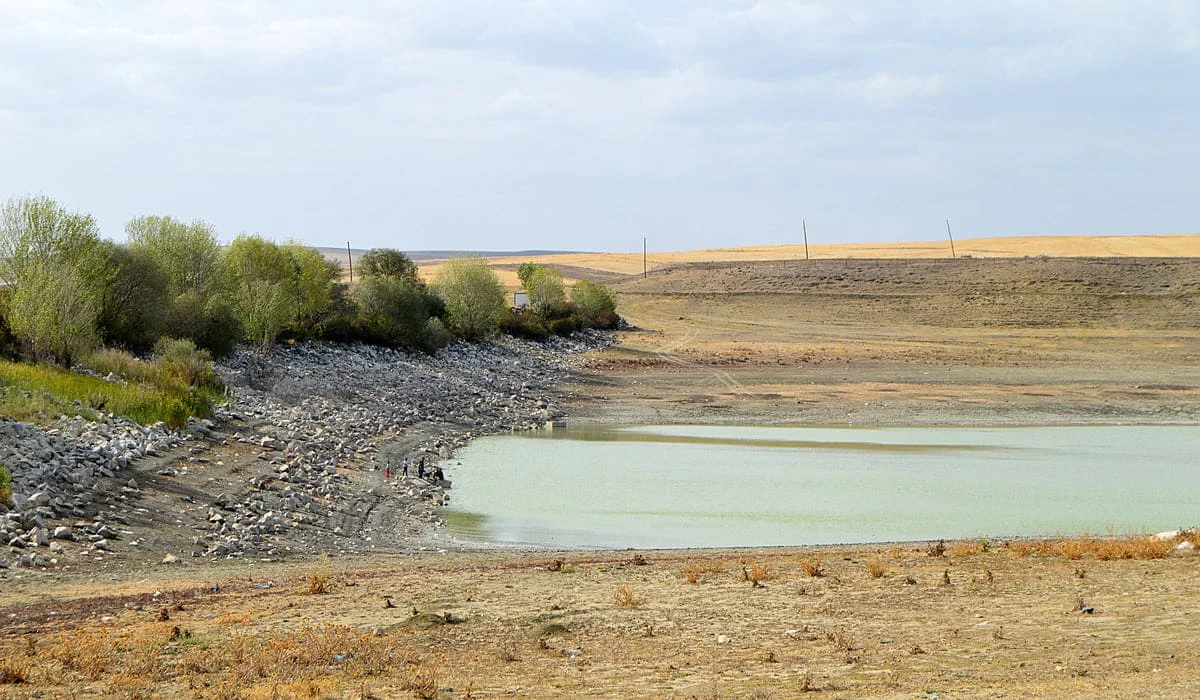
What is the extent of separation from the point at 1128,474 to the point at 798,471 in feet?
27.6

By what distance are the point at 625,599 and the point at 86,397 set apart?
15965 mm

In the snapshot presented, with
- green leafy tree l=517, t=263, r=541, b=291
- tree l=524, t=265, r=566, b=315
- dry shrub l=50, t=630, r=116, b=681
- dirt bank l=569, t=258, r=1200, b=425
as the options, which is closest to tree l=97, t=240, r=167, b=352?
dirt bank l=569, t=258, r=1200, b=425

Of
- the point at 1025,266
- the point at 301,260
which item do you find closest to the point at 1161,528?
the point at 301,260

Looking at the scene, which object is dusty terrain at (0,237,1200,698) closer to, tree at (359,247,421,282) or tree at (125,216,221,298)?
tree at (125,216,221,298)

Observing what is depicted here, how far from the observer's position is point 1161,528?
22.0 metres

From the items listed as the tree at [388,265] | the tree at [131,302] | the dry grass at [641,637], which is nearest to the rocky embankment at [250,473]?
the tree at [131,302]

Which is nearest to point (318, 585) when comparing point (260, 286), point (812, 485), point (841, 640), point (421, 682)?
point (421, 682)

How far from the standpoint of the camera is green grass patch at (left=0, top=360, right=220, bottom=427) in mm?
22656

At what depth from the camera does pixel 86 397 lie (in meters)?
24.8

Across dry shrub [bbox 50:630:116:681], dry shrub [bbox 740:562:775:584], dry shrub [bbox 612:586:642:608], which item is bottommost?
dry shrub [bbox 740:562:775:584]

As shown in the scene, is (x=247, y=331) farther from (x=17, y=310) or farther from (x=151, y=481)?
(x=151, y=481)

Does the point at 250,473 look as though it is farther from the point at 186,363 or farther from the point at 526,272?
the point at 526,272

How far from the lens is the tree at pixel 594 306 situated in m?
76.3

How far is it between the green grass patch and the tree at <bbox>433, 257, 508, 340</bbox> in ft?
103
